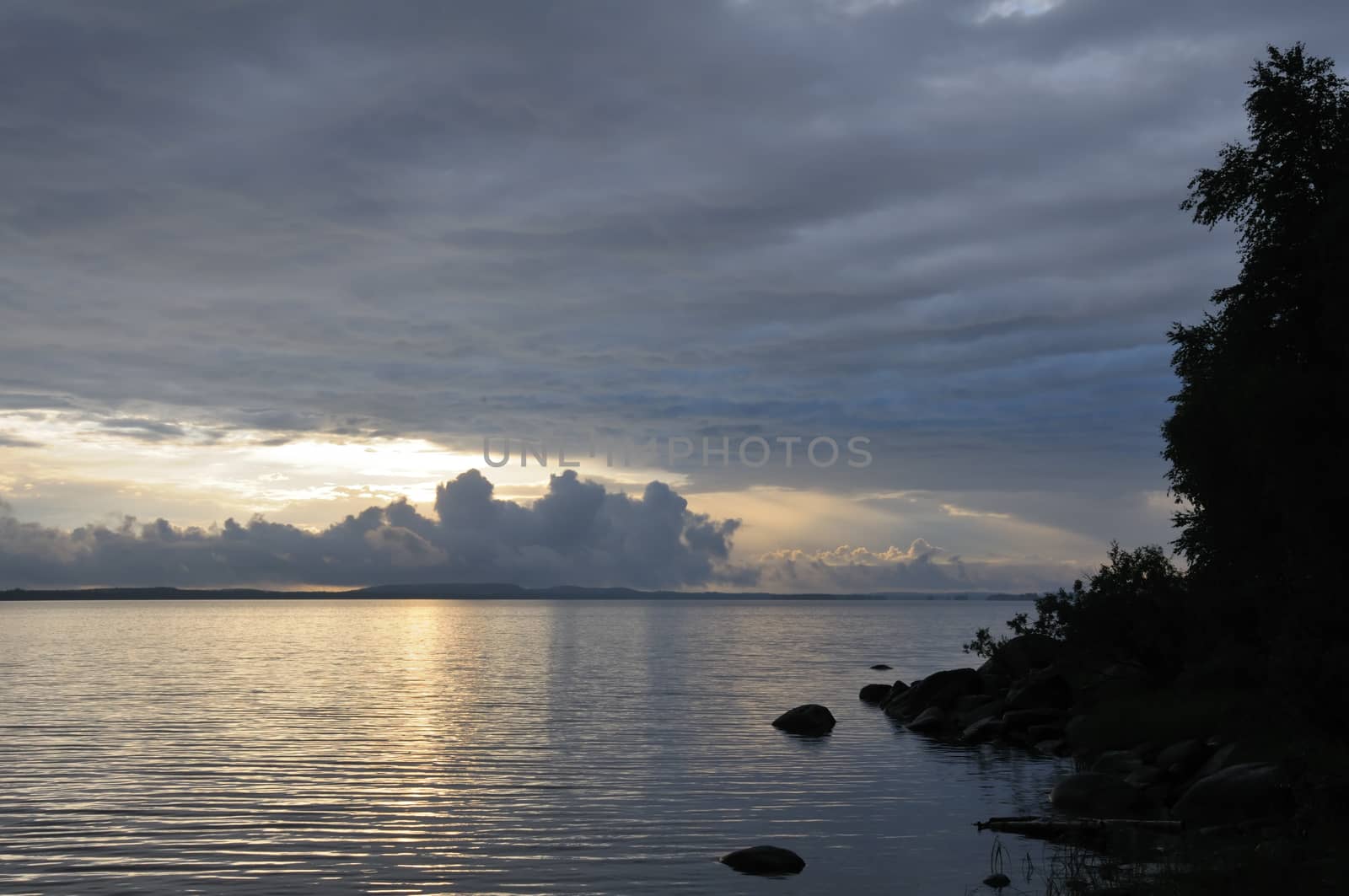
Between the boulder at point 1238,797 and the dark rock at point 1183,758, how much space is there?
316 centimetres

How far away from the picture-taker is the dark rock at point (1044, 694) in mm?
50625

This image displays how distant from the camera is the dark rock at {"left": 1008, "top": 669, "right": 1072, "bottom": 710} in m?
50.6

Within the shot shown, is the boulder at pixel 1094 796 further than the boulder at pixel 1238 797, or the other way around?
the boulder at pixel 1094 796

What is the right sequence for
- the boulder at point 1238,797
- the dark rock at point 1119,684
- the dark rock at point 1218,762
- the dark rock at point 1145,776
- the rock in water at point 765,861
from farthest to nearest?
the dark rock at point 1119,684 → the dark rock at point 1145,776 → the dark rock at point 1218,762 → the boulder at point 1238,797 → the rock in water at point 765,861

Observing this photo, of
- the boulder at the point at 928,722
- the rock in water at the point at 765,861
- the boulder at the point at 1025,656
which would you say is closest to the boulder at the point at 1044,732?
the boulder at the point at 928,722

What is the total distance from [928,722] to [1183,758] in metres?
19.3

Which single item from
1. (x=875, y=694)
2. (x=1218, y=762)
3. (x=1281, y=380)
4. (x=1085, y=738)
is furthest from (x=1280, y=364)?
(x=875, y=694)

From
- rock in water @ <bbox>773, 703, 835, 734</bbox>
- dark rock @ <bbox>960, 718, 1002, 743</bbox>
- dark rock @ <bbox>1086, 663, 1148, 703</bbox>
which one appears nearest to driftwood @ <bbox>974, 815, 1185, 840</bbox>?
dark rock @ <bbox>960, 718, 1002, 743</bbox>

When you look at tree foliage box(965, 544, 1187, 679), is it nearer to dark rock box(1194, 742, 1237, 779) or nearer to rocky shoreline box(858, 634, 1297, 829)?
rocky shoreline box(858, 634, 1297, 829)

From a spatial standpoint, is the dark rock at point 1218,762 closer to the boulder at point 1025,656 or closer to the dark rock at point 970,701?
the dark rock at point 970,701

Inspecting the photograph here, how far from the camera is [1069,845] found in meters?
24.6

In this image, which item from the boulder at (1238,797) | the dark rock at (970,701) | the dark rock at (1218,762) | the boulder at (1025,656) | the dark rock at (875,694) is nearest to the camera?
the boulder at (1238,797)

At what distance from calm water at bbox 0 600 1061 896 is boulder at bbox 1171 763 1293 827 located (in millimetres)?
4634

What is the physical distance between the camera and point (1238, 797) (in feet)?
87.6
